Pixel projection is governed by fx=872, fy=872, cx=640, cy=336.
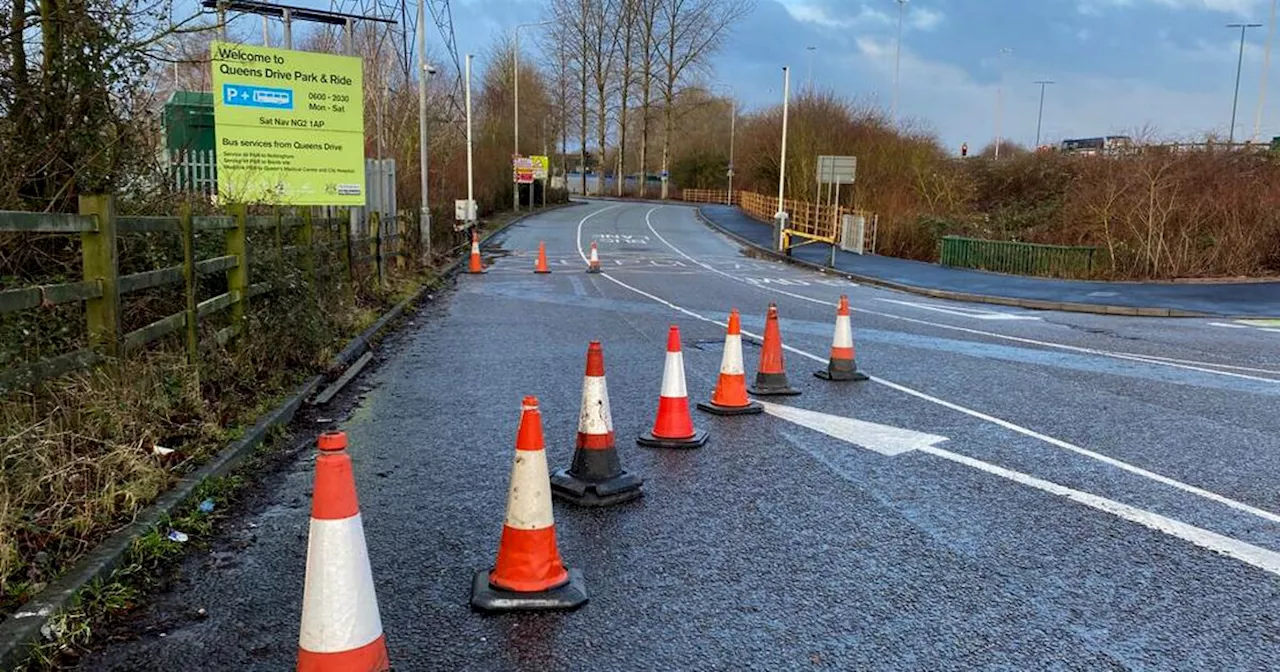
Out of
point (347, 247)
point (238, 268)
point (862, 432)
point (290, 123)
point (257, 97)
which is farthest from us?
point (347, 247)

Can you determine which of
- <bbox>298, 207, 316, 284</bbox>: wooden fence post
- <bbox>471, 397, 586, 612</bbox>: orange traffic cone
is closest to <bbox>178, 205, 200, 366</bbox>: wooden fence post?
<bbox>298, 207, 316, 284</bbox>: wooden fence post

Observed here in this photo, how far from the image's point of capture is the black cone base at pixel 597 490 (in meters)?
4.96

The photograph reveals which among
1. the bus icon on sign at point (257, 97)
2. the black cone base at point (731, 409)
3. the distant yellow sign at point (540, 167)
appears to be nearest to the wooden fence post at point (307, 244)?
the bus icon on sign at point (257, 97)

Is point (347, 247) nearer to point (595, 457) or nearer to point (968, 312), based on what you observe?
point (595, 457)

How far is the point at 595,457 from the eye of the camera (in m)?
5.09

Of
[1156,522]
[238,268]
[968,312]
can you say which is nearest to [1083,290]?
[968,312]

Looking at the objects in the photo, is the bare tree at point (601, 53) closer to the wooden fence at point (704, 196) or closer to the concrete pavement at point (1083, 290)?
the wooden fence at point (704, 196)

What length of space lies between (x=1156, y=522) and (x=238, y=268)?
23.1 feet

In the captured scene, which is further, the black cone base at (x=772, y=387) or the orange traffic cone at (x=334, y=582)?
the black cone base at (x=772, y=387)

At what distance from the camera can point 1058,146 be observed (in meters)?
35.8

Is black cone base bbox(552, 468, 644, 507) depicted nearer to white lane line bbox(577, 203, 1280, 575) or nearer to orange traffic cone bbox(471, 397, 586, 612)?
orange traffic cone bbox(471, 397, 586, 612)

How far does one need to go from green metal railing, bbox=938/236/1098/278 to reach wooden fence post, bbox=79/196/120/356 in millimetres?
22437

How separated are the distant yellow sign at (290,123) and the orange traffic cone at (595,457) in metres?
7.25

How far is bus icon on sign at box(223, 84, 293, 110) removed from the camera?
11195 mm
